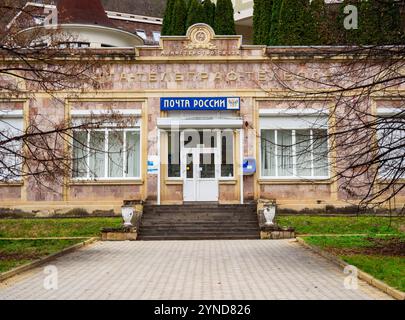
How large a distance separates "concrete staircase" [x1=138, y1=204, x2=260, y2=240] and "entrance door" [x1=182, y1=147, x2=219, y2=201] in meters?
1.21

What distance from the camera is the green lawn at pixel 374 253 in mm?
9527

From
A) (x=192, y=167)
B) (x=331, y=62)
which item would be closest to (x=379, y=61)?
(x=331, y=62)

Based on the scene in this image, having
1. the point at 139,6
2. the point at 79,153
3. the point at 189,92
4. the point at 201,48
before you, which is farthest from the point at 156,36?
the point at 79,153

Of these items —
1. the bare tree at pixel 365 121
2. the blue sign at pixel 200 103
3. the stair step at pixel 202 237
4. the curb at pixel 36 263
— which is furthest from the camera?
the blue sign at pixel 200 103

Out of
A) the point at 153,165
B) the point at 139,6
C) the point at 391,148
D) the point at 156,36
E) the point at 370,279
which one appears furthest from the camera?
the point at 139,6

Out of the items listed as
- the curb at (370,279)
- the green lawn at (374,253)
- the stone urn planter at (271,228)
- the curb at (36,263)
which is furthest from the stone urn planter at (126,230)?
the curb at (370,279)

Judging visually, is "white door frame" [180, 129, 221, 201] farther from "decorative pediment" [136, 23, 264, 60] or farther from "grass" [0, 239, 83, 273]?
"grass" [0, 239, 83, 273]

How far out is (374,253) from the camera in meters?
12.7

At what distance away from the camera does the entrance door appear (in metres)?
22.6

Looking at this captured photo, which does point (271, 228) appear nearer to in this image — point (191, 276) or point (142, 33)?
point (191, 276)

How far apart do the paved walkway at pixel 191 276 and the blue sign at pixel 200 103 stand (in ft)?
28.5

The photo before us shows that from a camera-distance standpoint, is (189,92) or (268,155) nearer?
(189,92)

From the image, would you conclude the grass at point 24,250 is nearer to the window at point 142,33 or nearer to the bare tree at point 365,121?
the bare tree at point 365,121

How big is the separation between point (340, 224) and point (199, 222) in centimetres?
526
